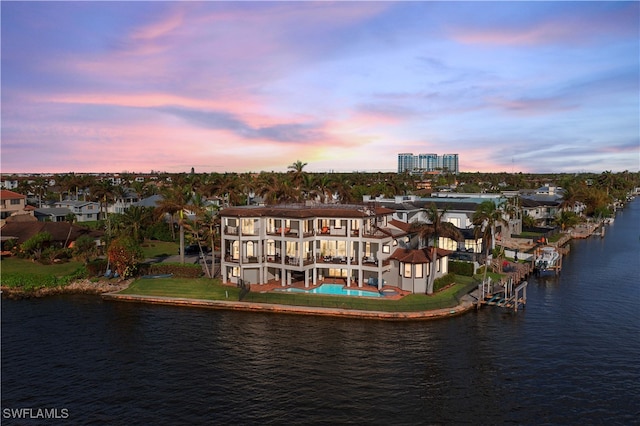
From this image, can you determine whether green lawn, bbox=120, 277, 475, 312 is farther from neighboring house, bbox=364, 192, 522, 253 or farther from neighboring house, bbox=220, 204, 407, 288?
neighboring house, bbox=364, 192, 522, 253

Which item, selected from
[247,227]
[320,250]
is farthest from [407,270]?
[247,227]

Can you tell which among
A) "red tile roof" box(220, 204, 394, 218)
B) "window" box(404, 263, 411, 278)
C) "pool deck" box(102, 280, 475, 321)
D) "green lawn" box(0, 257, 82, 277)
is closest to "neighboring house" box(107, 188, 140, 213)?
"green lawn" box(0, 257, 82, 277)

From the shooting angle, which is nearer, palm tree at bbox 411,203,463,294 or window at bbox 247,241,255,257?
palm tree at bbox 411,203,463,294

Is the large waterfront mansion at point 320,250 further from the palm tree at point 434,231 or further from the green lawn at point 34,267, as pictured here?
the green lawn at point 34,267

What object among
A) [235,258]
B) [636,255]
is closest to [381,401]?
[235,258]

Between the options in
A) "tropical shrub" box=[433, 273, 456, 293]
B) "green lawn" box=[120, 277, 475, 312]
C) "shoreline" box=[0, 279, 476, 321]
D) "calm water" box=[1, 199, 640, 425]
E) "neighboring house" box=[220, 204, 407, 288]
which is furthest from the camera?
"neighboring house" box=[220, 204, 407, 288]

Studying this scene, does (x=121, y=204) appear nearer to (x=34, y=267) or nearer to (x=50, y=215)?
(x=50, y=215)

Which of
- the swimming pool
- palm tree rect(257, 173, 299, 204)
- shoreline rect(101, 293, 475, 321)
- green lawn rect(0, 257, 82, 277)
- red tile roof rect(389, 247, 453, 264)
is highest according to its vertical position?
palm tree rect(257, 173, 299, 204)

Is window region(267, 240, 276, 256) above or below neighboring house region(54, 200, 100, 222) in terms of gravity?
below
